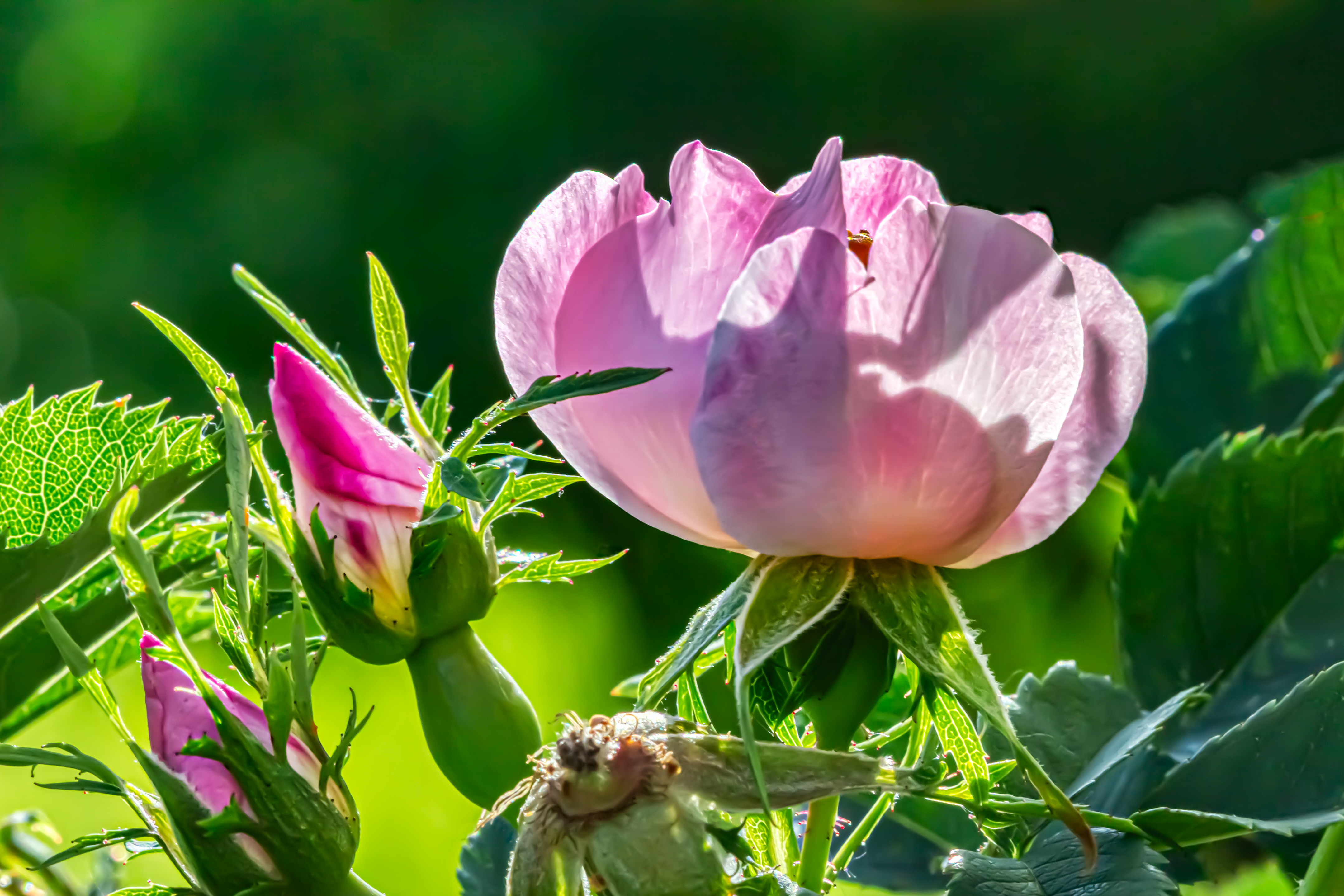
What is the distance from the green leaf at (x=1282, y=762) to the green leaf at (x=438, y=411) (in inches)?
9.8

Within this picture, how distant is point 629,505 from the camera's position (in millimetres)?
348

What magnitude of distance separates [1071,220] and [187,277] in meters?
Answer: 2.10

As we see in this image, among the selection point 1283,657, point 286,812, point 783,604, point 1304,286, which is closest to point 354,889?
point 286,812

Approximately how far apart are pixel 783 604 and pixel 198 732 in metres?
0.15

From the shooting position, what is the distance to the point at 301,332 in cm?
34

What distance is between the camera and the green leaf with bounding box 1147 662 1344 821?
35cm

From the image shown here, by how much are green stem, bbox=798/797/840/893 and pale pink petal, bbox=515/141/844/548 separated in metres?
0.08

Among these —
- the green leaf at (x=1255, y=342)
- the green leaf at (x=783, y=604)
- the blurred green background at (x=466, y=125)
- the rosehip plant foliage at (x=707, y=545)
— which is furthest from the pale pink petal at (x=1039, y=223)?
the blurred green background at (x=466, y=125)

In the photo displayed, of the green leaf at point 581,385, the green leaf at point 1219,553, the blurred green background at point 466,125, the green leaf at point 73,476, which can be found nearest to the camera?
the green leaf at point 581,385

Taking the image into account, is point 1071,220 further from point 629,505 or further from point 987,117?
point 629,505

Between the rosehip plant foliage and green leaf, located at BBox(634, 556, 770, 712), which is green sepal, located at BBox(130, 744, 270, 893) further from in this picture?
green leaf, located at BBox(634, 556, 770, 712)

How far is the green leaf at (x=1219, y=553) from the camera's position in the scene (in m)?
0.52

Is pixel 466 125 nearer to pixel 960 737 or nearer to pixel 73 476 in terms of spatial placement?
pixel 73 476

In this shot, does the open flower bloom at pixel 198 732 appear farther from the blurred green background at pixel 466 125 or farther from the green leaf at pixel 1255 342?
the blurred green background at pixel 466 125
